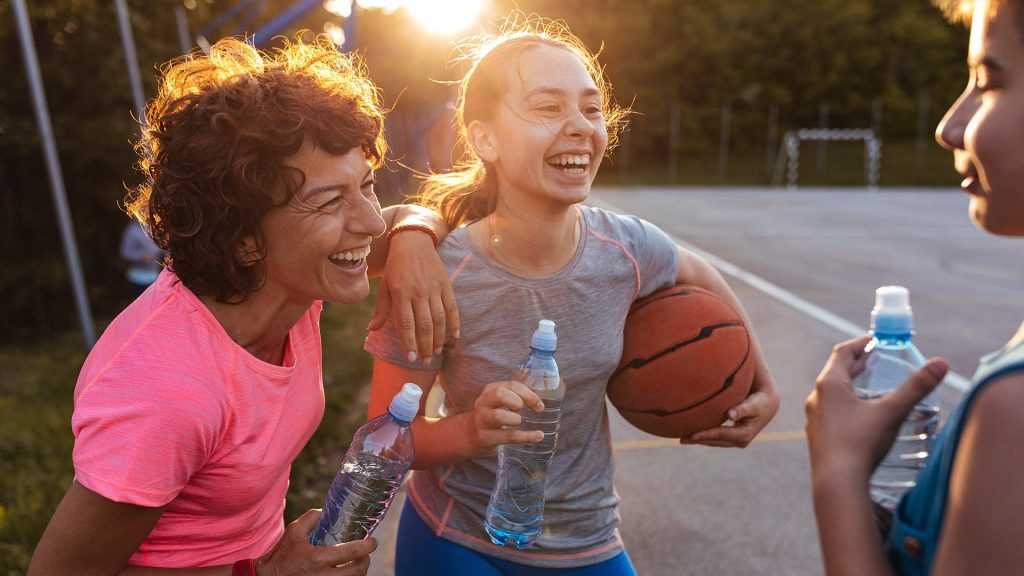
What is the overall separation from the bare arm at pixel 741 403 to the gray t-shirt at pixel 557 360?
295mm

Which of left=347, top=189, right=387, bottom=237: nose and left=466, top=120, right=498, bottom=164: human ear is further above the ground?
left=466, top=120, right=498, bottom=164: human ear

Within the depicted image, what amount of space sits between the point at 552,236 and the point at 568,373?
37 centimetres

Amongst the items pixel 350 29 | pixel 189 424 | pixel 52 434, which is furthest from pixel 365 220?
pixel 350 29

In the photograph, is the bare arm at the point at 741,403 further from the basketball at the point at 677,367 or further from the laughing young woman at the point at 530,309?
the laughing young woman at the point at 530,309

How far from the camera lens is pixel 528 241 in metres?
2.40

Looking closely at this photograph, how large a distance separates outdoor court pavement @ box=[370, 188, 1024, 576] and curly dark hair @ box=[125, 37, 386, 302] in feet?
7.81

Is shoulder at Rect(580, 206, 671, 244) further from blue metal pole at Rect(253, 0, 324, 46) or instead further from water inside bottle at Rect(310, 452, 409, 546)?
blue metal pole at Rect(253, 0, 324, 46)

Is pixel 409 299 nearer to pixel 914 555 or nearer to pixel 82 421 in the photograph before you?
pixel 82 421

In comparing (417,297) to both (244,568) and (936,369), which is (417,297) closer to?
(244,568)

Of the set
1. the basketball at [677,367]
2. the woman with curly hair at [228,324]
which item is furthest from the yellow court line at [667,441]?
the woman with curly hair at [228,324]

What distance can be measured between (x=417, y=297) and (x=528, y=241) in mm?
356

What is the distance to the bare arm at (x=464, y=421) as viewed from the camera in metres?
1.99

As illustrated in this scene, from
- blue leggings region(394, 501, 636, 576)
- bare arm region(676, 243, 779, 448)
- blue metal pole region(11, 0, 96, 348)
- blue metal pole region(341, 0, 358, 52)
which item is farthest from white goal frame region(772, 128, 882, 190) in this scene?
blue leggings region(394, 501, 636, 576)

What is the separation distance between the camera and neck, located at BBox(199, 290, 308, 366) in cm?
207
